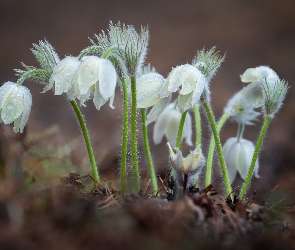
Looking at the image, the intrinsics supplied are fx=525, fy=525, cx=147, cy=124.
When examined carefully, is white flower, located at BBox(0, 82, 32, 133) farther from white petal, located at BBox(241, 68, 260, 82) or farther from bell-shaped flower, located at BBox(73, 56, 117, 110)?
white petal, located at BBox(241, 68, 260, 82)

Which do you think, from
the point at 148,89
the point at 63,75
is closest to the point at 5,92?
the point at 63,75

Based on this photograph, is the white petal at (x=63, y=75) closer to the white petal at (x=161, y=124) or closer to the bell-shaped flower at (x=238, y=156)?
the white petal at (x=161, y=124)

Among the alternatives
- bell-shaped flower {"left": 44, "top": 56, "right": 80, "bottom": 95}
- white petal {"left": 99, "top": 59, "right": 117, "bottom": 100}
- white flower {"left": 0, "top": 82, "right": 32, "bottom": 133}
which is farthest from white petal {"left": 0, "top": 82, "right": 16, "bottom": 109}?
white petal {"left": 99, "top": 59, "right": 117, "bottom": 100}

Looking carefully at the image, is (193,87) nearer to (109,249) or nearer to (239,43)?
(109,249)

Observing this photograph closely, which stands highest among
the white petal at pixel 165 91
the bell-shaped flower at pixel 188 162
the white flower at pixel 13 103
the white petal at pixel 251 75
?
the white petal at pixel 251 75

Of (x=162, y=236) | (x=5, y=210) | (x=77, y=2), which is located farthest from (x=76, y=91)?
(x=77, y=2)

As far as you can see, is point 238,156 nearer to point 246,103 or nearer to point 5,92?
point 246,103

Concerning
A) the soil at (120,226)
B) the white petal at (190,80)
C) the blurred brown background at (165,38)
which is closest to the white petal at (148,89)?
Result: the white petal at (190,80)
